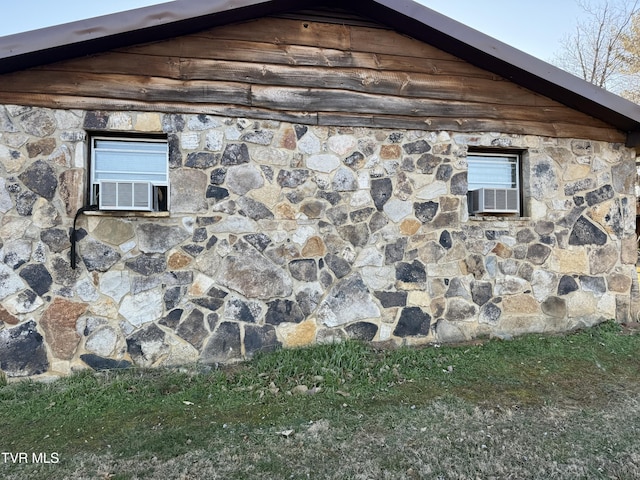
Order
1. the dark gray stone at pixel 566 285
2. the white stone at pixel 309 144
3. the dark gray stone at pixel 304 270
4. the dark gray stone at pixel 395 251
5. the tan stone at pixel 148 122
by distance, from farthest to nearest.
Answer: the dark gray stone at pixel 566 285 → the dark gray stone at pixel 395 251 → the white stone at pixel 309 144 → the dark gray stone at pixel 304 270 → the tan stone at pixel 148 122

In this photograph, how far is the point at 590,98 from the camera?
4520mm

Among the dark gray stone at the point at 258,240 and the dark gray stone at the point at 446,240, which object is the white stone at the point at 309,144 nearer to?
the dark gray stone at the point at 258,240

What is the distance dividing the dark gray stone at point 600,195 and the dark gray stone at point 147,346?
17.8 ft

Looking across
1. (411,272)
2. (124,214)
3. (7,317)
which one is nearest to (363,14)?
(411,272)

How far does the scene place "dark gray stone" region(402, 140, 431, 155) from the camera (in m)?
4.61

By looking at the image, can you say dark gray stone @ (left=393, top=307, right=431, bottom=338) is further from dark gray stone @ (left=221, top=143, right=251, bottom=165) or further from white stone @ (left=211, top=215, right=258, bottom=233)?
dark gray stone @ (left=221, top=143, right=251, bottom=165)

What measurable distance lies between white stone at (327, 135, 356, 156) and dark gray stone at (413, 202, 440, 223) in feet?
3.36

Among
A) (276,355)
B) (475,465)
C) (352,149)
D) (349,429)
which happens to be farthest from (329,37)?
(475,465)

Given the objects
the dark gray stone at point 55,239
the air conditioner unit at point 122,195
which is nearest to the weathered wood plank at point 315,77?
the air conditioner unit at point 122,195

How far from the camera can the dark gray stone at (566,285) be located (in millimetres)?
4875

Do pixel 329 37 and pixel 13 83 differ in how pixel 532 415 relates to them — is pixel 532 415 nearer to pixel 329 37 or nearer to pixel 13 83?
pixel 329 37

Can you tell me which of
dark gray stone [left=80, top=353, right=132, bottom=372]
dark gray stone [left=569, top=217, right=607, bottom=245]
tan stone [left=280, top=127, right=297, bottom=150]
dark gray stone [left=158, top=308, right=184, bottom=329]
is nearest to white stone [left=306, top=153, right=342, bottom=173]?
tan stone [left=280, top=127, right=297, bottom=150]

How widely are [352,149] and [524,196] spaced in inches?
91.9

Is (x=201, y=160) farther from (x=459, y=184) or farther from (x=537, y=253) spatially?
(x=537, y=253)
